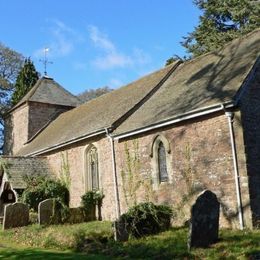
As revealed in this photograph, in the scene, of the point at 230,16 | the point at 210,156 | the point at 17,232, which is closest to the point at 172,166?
the point at 210,156

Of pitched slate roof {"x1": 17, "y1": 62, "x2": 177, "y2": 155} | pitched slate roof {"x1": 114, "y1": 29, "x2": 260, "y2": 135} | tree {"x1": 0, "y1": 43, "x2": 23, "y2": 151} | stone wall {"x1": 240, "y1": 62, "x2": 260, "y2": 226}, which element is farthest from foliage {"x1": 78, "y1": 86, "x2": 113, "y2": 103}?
stone wall {"x1": 240, "y1": 62, "x2": 260, "y2": 226}

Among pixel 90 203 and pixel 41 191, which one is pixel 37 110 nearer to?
pixel 41 191

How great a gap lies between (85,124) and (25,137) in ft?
43.4

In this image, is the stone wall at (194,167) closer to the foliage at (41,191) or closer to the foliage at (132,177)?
the foliage at (132,177)

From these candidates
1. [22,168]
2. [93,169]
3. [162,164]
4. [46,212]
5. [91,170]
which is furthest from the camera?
[22,168]

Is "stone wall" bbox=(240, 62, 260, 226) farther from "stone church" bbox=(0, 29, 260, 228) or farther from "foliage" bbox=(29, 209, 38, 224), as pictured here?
"foliage" bbox=(29, 209, 38, 224)

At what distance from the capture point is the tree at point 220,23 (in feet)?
135

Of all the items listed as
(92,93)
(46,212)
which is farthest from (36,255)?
(92,93)

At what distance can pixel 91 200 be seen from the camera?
72.3ft

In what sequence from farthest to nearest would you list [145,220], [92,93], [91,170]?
[92,93]
[91,170]
[145,220]

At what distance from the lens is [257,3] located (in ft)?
134

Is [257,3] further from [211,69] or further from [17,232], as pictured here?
[17,232]

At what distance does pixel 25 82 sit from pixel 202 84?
32746 millimetres

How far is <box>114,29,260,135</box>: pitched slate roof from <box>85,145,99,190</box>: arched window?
9.39ft
